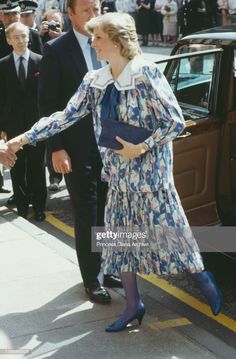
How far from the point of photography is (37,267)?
5434 millimetres

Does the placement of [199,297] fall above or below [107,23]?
below

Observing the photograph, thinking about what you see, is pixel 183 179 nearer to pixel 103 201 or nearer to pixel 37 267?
pixel 103 201

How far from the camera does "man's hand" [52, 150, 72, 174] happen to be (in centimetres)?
457

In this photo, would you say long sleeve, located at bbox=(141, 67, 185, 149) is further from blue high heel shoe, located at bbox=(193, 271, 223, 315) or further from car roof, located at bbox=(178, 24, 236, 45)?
car roof, located at bbox=(178, 24, 236, 45)

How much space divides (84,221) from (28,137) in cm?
73

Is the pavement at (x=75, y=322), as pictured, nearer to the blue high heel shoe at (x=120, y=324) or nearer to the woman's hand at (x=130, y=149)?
the blue high heel shoe at (x=120, y=324)

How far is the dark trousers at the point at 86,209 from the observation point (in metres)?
4.70

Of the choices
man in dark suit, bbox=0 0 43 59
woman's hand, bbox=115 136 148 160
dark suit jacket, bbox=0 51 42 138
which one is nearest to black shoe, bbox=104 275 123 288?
woman's hand, bbox=115 136 148 160

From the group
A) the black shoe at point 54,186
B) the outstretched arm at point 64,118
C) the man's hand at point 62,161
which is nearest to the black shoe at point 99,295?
the man's hand at point 62,161

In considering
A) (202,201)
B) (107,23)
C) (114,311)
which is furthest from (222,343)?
(107,23)

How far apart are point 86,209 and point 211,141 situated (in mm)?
1191

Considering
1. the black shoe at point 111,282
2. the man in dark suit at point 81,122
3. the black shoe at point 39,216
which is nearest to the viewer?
the man in dark suit at point 81,122

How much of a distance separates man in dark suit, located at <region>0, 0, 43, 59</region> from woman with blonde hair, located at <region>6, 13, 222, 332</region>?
167 inches

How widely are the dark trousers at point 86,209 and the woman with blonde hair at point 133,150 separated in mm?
409
